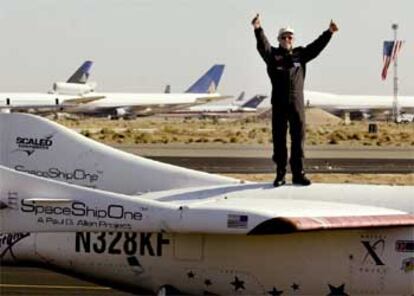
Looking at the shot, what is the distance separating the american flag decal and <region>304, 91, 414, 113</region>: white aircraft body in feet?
424

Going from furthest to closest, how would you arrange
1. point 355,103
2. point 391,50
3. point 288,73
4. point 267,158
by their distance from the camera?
point 355,103 < point 391,50 < point 267,158 < point 288,73

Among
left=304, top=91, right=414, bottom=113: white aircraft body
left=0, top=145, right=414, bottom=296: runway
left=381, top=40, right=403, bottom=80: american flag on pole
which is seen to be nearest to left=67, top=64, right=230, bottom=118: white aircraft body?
left=304, top=91, right=414, bottom=113: white aircraft body

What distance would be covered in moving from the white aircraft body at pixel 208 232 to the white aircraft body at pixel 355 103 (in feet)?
419

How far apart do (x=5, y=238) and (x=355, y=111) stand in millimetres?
132745

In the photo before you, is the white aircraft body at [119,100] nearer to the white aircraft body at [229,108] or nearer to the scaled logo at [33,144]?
the white aircraft body at [229,108]

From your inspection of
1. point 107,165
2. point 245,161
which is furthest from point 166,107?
point 107,165

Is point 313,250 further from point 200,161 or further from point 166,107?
point 166,107

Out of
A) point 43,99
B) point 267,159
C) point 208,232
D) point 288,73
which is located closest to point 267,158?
point 267,159

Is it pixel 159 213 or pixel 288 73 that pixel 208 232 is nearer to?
pixel 159 213

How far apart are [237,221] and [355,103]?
443 feet

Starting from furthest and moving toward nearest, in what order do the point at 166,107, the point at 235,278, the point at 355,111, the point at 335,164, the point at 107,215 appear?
the point at 355,111
the point at 166,107
the point at 335,164
the point at 235,278
the point at 107,215

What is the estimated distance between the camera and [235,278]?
32.4ft

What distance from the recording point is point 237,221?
8.79m

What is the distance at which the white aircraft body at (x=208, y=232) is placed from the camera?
29.7 feet
